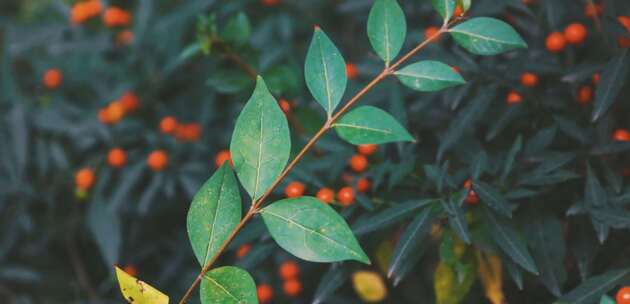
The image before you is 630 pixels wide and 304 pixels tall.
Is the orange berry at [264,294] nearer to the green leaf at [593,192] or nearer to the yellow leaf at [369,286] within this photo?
the yellow leaf at [369,286]

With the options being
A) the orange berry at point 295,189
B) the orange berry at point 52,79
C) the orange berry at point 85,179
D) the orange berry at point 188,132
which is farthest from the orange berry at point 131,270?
the orange berry at point 295,189

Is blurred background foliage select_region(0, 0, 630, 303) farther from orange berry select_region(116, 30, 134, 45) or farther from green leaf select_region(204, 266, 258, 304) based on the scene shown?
green leaf select_region(204, 266, 258, 304)

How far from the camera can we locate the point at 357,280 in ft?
4.16

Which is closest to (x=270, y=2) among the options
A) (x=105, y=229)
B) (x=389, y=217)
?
(x=105, y=229)

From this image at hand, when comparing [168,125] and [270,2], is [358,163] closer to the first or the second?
[168,125]

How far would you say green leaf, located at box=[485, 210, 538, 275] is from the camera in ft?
3.00

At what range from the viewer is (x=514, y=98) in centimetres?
116

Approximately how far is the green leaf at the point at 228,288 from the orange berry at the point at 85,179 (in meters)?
0.91

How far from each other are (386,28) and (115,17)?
41.9 inches

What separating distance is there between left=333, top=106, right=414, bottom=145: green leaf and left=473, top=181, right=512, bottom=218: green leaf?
206mm

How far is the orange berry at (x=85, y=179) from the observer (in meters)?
1.59

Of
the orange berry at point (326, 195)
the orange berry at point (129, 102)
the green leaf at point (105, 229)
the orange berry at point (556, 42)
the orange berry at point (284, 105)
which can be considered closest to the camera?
the orange berry at point (326, 195)

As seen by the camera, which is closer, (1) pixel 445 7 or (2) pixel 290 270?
(1) pixel 445 7

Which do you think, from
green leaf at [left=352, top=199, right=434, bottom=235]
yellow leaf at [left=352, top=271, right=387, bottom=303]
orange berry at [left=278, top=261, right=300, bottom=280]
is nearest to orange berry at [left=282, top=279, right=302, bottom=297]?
orange berry at [left=278, top=261, right=300, bottom=280]
